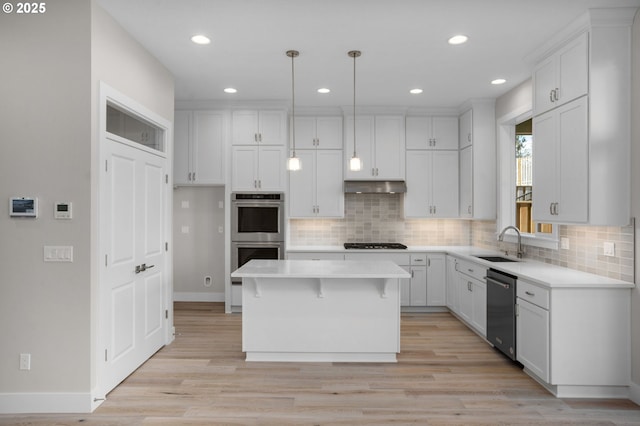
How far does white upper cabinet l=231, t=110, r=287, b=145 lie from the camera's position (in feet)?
17.9

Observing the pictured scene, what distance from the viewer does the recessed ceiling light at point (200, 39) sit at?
3.36 metres

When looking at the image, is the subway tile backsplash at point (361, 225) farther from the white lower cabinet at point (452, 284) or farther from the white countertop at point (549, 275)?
the white countertop at point (549, 275)

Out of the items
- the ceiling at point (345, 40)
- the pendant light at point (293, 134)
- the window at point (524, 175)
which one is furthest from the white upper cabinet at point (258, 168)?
the window at point (524, 175)

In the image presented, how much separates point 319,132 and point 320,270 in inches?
105

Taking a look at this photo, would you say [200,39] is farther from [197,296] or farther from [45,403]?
[197,296]

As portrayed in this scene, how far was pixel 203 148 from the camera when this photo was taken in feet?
18.0

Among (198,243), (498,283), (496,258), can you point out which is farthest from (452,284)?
(198,243)

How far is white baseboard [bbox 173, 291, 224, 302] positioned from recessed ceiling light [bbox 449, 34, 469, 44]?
449cm

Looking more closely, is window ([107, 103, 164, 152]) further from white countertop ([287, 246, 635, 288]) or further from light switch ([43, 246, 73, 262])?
white countertop ([287, 246, 635, 288])

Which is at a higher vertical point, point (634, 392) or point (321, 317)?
point (321, 317)

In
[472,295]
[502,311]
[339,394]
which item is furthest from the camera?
[472,295]

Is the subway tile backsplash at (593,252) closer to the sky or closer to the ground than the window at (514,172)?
closer to the ground

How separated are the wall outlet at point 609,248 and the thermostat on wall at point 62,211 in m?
4.02

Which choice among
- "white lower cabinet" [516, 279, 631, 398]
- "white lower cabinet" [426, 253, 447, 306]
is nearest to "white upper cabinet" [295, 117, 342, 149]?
"white lower cabinet" [426, 253, 447, 306]
